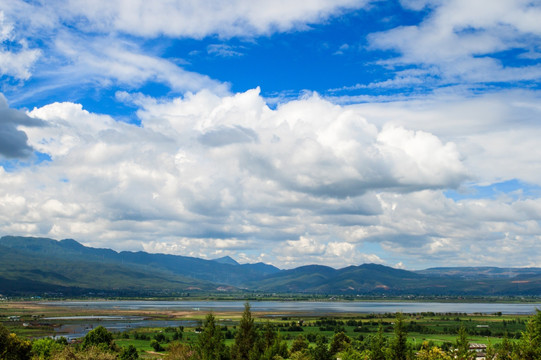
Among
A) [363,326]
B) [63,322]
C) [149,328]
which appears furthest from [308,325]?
[63,322]

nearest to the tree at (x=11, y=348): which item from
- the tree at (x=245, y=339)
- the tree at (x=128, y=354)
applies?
the tree at (x=128, y=354)

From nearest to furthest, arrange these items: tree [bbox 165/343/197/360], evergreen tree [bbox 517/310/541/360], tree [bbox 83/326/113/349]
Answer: evergreen tree [bbox 517/310/541/360] < tree [bbox 165/343/197/360] < tree [bbox 83/326/113/349]

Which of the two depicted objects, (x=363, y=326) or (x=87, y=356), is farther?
(x=363, y=326)

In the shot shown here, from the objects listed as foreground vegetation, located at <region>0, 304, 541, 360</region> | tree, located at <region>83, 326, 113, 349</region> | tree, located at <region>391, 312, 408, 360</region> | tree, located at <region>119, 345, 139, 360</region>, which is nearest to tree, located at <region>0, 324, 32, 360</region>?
foreground vegetation, located at <region>0, 304, 541, 360</region>

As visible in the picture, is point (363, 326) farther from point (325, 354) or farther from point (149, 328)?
point (325, 354)

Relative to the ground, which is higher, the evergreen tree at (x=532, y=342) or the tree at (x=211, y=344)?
the evergreen tree at (x=532, y=342)

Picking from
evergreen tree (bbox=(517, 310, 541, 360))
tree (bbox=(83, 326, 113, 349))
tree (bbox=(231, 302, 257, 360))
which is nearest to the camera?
evergreen tree (bbox=(517, 310, 541, 360))

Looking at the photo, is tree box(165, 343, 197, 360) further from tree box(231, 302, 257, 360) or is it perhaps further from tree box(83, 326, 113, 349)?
tree box(83, 326, 113, 349)

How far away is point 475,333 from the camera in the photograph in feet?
516

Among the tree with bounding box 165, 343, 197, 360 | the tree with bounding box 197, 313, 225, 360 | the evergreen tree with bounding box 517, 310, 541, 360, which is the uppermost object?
the evergreen tree with bounding box 517, 310, 541, 360

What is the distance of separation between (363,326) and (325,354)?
297ft

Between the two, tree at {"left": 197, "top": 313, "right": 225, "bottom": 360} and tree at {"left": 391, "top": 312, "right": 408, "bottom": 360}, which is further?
tree at {"left": 197, "top": 313, "right": 225, "bottom": 360}

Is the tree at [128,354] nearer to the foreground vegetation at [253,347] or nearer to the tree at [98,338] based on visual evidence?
the foreground vegetation at [253,347]

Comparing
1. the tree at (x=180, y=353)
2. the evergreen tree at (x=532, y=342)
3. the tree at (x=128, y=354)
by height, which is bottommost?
the tree at (x=128, y=354)
